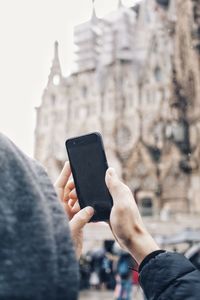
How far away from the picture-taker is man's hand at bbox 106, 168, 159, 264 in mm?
1404

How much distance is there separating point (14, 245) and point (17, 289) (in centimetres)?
6

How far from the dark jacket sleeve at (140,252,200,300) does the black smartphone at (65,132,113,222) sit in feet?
0.90

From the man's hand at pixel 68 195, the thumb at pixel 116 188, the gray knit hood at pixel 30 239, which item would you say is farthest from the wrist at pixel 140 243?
the gray knit hood at pixel 30 239

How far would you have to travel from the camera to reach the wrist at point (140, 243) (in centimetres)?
144

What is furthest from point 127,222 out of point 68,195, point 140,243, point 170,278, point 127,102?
point 127,102

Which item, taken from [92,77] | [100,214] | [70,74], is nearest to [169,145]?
[92,77]

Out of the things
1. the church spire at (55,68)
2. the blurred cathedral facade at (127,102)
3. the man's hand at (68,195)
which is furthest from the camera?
the church spire at (55,68)

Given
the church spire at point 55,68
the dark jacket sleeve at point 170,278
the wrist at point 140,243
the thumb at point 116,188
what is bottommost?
the dark jacket sleeve at point 170,278

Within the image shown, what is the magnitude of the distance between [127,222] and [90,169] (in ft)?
0.95

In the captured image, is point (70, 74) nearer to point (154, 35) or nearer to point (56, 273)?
point (154, 35)

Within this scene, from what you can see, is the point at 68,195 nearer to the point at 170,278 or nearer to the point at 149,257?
the point at 149,257

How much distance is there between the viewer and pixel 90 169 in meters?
1.65

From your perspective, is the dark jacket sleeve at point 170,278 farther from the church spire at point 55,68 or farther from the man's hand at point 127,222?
the church spire at point 55,68

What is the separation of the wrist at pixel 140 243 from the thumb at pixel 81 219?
14 centimetres
